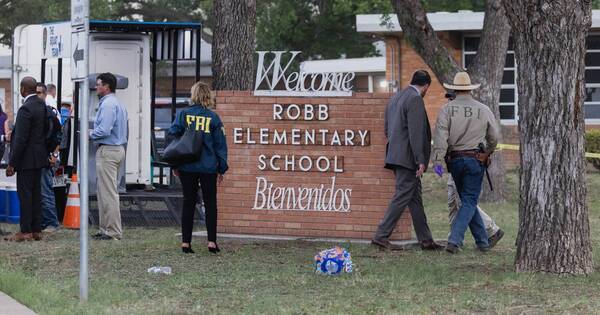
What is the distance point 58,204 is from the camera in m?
15.2

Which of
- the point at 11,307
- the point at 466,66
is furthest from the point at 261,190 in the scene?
the point at 466,66

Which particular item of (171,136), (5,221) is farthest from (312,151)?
(5,221)

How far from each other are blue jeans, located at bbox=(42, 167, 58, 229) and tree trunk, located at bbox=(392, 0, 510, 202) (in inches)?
227

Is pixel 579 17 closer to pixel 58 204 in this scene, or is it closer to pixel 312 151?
pixel 312 151

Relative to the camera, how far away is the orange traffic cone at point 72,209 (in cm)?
1432

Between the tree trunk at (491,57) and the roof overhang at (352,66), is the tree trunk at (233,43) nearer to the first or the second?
the tree trunk at (491,57)

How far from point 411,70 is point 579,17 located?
1755cm

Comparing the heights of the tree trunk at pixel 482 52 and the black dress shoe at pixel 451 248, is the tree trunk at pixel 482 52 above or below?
above

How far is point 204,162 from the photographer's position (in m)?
11.3

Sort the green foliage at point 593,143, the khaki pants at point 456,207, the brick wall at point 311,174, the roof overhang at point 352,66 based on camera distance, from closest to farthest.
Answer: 1. the khaki pants at point 456,207
2. the brick wall at point 311,174
3. the green foliage at point 593,143
4. the roof overhang at point 352,66

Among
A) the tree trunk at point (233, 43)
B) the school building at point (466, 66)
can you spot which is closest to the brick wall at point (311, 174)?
the tree trunk at point (233, 43)

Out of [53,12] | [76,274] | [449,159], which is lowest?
[76,274]

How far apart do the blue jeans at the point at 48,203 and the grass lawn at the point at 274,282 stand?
1.33 meters

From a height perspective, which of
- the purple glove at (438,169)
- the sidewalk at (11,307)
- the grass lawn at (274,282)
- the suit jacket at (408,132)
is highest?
the suit jacket at (408,132)
